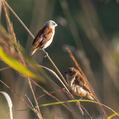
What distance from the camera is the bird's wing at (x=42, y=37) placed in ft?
15.3

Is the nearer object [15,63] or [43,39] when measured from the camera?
[15,63]

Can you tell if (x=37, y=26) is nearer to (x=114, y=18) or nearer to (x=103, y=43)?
(x=103, y=43)

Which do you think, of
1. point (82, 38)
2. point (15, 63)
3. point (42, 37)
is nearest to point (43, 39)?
point (42, 37)

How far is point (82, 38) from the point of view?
46.6 ft

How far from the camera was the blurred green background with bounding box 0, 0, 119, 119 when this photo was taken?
3059 millimetres

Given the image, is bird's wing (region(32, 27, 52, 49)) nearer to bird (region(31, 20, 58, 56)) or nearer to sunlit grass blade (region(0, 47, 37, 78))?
bird (region(31, 20, 58, 56))

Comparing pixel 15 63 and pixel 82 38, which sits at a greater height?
pixel 15 63

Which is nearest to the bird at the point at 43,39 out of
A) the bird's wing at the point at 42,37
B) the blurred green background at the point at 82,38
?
the bird's wing at the point at 42,37

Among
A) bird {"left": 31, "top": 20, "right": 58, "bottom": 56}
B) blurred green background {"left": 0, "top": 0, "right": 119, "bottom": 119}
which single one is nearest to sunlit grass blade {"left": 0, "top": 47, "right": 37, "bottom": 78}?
blurred green background {"left": 0, "top": 0, "right": 119, "bottom": 119}

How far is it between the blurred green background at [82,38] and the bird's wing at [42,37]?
118 millimetres

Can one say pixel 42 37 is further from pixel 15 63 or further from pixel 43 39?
pixel 15 63

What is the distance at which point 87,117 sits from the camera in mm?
2385

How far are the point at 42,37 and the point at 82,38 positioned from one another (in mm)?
9412

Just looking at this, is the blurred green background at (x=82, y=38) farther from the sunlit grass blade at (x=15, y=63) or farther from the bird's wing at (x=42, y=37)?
the sunlit grass blade at (x=15, y=63)
